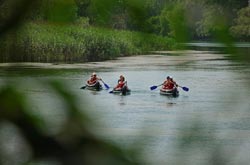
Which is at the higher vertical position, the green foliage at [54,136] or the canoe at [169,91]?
the green foliage at [54,136]

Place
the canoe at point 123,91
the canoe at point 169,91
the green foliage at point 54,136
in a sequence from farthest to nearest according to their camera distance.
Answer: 1. the canoe at point 169,91
2. the canoe at point 123,91
3. the green foliage at point 54,136

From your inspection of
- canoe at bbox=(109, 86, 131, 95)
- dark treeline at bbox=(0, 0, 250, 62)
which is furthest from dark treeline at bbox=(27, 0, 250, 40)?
canoe at bbox=(109, 86, 131, 95)

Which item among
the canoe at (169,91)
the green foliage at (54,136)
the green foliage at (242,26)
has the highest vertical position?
the green foliage at (242,26)

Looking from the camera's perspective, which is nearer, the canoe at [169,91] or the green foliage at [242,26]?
the green foliage at [242,26]

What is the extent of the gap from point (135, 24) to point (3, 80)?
0.05m

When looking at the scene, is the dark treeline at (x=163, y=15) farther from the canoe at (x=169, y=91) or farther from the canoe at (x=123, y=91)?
the canoe at (x=169, y=91)

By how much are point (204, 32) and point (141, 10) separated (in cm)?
2

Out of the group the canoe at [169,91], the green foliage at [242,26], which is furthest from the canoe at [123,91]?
the green foliage at [242,26]

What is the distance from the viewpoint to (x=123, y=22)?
0.59 feet

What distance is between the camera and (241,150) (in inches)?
8.1

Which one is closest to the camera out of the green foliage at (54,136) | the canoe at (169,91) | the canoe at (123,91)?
the green foliage at (54,136)

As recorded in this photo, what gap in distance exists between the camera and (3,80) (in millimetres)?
181

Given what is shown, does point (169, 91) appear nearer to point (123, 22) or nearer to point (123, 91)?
point (123, 91)

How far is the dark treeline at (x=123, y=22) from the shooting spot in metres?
0.18
